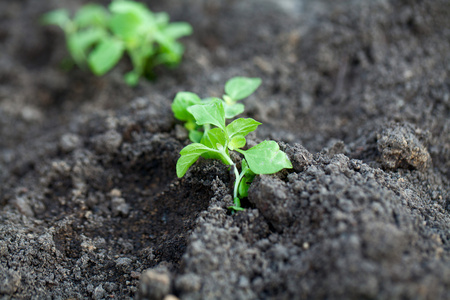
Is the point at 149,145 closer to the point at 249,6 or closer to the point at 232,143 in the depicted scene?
the point at 232,143

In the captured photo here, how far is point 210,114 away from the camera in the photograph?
4.87 ft

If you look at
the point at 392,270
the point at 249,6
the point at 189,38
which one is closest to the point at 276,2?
the point at 249,6

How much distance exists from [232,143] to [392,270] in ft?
2.45

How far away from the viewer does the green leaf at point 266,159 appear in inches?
54.7

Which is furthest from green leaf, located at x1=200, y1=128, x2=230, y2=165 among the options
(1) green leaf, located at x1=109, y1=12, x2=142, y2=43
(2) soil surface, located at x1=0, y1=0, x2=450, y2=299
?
(1) green leaf, located at x1=109, y1=12, x2=142, y2=43

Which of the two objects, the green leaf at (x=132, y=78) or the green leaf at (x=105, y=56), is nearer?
the green leaf at (x=105, y=56)

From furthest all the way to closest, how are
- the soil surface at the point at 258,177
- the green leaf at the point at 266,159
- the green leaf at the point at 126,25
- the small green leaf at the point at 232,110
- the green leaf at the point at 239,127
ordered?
1. the green leaf at the point at 126,25
2. the small green leaf at the point at 232,110
3. the green leaf at the point at 239,127
4. the green leaf at the point at 266,159
5. the soil surface at the point at 258,177

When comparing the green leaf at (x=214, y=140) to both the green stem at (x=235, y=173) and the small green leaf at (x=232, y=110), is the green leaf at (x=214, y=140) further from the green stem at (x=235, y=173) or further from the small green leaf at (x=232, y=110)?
the small green leaf at (x=232, y=110)

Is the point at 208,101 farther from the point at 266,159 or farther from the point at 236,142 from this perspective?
the point at 266,159

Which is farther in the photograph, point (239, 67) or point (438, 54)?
point (239, 67)

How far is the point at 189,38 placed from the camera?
2.98m

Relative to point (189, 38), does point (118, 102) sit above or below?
below

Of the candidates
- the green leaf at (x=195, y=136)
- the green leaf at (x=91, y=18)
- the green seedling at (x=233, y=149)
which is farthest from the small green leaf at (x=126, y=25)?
the green seedling at (x=233, y=149)

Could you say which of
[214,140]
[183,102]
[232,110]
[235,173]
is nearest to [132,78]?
[183,102]
